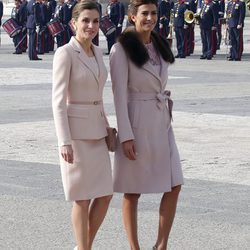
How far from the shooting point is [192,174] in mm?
10227

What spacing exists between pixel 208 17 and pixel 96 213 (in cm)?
2331

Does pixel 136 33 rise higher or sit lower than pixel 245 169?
higher

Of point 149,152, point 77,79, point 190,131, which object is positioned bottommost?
point 190,131

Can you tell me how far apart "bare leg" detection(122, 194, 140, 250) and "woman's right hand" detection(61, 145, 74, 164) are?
561 mm

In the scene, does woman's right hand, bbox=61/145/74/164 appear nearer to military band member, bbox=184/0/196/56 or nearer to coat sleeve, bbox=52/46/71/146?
coat sleeve, bbox=52/46/71/146

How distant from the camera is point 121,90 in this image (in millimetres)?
6719

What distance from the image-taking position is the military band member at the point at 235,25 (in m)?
28.7

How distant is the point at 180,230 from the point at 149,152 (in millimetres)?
1089

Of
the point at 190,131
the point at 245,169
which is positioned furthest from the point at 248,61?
the point at 245,169

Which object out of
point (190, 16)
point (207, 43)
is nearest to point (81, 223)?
point (207, 43)

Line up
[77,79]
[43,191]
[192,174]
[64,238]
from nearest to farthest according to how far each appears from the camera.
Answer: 1. [77,79]
2. [64,238]
3. [43,191]
4. [192,174]

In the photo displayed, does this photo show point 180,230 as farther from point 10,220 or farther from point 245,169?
point 245,169

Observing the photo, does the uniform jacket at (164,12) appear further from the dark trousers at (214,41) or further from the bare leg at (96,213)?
the bare leg at (96,213)

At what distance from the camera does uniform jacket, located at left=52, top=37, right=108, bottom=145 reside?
657 centimetres
